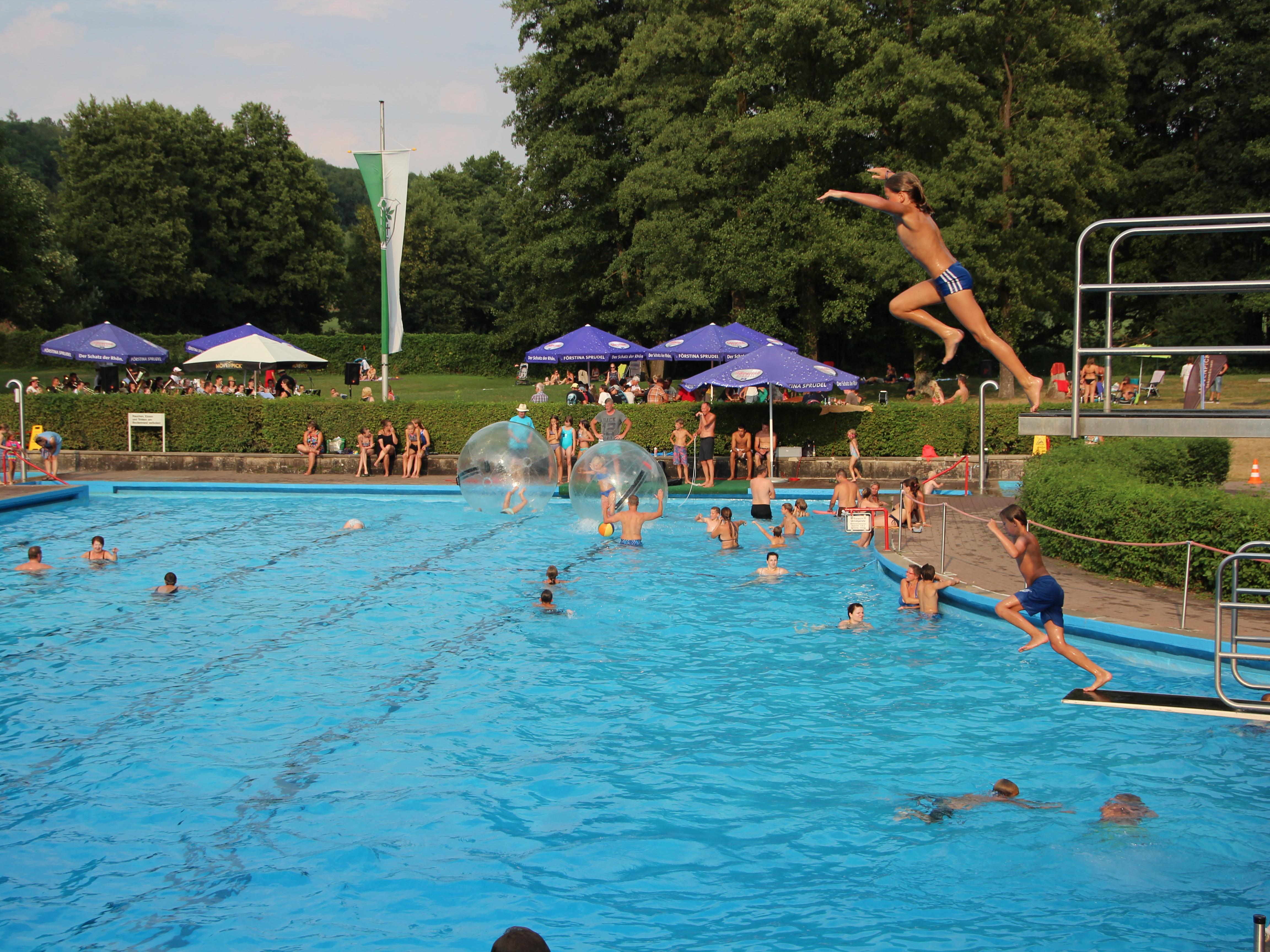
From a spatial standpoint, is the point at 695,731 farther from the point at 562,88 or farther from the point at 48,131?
the point at 48,131

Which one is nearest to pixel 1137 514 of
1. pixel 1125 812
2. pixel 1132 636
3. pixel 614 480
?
pixel 1132 636

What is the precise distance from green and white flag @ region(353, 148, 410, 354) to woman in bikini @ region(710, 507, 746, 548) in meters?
11.8

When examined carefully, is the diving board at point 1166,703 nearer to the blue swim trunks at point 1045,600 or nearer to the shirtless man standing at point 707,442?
the blue swim trunks at point 1045,600

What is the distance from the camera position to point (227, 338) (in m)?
32.3

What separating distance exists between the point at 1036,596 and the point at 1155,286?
13.2 feet

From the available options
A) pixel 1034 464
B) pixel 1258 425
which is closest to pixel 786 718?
pixel 1258 425

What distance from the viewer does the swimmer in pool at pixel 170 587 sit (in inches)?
589

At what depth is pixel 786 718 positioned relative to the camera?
10.6 m

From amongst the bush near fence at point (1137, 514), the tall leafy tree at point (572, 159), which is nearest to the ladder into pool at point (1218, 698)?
the bush near fence at point (1137, 514)

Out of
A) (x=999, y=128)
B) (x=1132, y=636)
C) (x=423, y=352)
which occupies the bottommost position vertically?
(x=1132, y=636)

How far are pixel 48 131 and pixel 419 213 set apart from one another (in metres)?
77.7

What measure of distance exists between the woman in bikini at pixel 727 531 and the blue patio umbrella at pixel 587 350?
10.1m

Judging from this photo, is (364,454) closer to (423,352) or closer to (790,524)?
(790,524)

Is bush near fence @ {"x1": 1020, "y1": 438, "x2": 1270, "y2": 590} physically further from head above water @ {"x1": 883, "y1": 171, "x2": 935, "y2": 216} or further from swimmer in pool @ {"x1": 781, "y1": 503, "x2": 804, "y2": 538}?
head above water @ {"x1": 883, "y1": 171, "x2": 935, "y2": 216}
